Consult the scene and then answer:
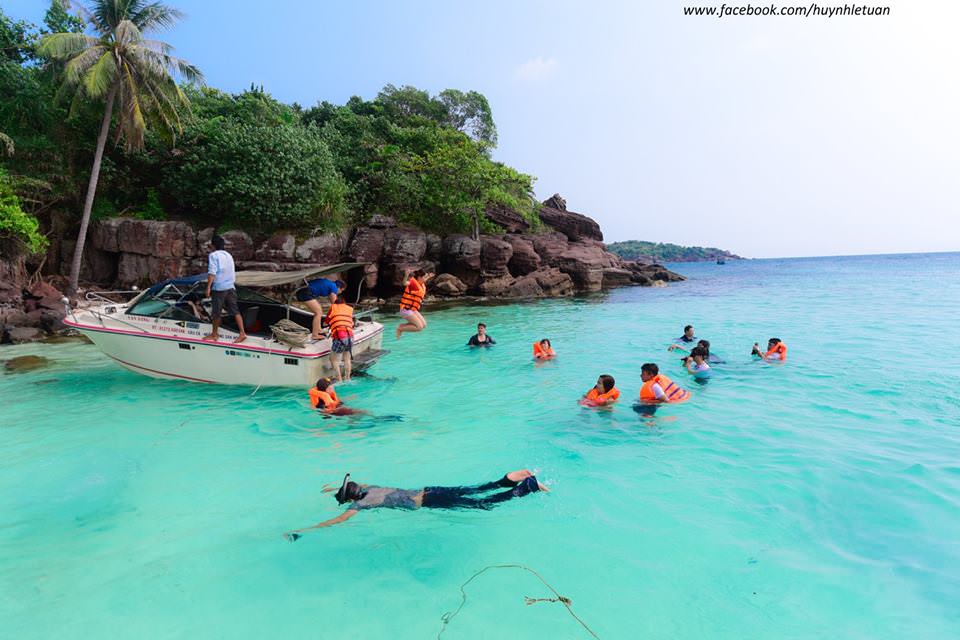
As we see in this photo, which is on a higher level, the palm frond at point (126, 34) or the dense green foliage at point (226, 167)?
the palm frond at point (126, 34)

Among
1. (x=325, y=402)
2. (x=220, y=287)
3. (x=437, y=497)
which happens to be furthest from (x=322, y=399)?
(x=437, y=497)

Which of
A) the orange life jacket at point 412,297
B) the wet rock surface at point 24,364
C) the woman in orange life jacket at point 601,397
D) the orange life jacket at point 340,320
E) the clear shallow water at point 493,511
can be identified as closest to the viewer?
the clear shallow water at point 493,511

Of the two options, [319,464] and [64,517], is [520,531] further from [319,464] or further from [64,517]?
[64,517]

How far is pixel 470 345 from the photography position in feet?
46.9

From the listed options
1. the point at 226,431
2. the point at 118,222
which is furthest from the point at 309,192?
the point at 226,431

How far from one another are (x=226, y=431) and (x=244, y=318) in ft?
10.5

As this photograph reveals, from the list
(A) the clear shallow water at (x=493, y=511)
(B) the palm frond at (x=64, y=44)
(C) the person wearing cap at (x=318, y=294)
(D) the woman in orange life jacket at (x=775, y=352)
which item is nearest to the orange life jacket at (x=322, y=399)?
(A) the clear shallow water at (x=493, y=511)

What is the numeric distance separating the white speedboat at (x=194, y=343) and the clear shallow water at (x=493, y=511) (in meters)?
0.45

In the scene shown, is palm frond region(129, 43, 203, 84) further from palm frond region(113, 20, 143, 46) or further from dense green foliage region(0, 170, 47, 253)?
dense green foliage region(0, 170, 47, 253)

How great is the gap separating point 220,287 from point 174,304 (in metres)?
1.57

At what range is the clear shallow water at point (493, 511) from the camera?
157 inches

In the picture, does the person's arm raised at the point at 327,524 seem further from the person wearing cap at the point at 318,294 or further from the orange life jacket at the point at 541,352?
the orange life jacket at the point at 541,352

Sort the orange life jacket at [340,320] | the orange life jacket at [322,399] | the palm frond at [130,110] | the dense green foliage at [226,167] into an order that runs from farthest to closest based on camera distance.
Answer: the dense green foliage at [226,167] → the palm frond at [130,110] → the orange life jacket at [340,320] → the orange life jacket at [322,399]

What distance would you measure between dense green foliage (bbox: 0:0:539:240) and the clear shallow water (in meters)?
13.7
